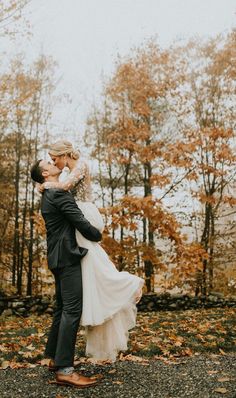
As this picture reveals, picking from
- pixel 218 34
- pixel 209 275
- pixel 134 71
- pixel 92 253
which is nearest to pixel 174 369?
pixel 92 253

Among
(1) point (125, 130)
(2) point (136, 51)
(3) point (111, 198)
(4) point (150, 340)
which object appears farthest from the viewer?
(3) point (111, 198)

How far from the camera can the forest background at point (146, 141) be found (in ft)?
46.4

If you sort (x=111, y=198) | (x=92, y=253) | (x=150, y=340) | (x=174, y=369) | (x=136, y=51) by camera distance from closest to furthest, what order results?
(x=92, y=253) < (x=174, y=369) < (x=150, y=340) < (x=136, y=51) < (x=111, y=198)

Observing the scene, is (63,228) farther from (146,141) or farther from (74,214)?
(146,141)

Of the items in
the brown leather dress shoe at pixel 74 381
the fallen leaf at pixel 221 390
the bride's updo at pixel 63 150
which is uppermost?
the bride's updo at pixel 63 150

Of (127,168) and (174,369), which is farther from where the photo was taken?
(127,168)

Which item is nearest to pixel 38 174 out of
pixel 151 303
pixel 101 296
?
pixel 101 296

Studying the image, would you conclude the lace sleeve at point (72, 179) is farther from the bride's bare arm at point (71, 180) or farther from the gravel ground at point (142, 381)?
the gravel ground at point (142, 381)

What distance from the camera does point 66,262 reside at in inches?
157

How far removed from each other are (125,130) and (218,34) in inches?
245

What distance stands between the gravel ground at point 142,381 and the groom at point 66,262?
174 mm

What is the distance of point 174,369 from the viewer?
450 centimetres

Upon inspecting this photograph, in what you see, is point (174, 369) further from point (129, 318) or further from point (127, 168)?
point (127, 168)

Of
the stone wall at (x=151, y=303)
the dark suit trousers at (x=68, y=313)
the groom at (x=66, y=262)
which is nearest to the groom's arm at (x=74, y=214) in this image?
the groom at (x=66, y=262)
